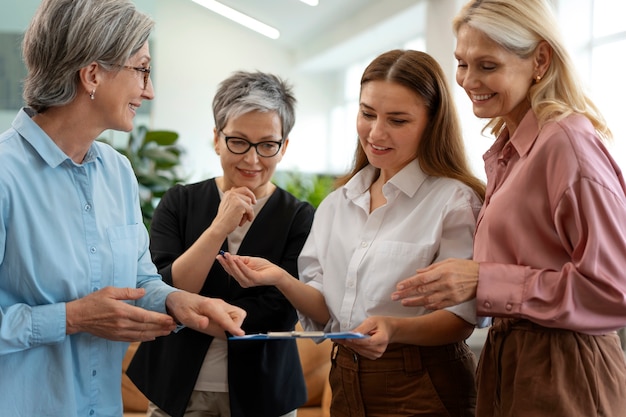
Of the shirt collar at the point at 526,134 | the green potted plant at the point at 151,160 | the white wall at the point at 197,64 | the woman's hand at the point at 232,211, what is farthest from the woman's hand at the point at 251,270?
the white wall at the point at 197,64

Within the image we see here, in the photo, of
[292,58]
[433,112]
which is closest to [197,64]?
[292,58]

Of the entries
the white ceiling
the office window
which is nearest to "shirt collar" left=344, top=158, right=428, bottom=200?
the office window

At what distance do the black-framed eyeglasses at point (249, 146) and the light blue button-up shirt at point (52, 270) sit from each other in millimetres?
554

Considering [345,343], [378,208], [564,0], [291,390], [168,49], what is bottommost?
[291,390]

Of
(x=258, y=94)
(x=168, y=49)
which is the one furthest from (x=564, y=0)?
(x=168, y=49)

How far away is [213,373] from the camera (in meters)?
2.31

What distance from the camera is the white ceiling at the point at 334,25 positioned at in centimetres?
884

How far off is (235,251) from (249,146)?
1.09 ft

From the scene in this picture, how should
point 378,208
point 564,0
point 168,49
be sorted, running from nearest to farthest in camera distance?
point 378,208 < point 564,0 < point 168,49

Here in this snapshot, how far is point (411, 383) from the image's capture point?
2.01 metres

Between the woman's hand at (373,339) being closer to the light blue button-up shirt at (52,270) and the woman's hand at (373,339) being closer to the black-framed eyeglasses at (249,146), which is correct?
the light blue button-up shirt at (52,270)

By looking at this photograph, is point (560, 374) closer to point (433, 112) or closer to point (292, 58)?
point (433, 112)

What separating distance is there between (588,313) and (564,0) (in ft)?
14.0

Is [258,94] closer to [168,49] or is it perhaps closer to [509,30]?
[509,30]
